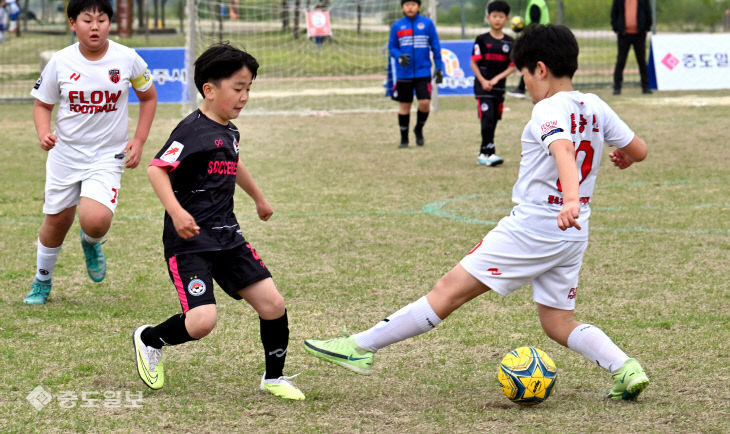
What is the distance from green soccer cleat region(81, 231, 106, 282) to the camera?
6023 mm

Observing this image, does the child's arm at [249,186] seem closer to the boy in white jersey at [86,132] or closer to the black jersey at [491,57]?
the boy in white jersey at [86,132]

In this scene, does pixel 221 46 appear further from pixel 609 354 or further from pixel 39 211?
pixel 39 211

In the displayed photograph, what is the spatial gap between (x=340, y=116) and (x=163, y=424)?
1321cm

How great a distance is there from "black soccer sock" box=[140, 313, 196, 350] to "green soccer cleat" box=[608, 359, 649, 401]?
5.74 ft

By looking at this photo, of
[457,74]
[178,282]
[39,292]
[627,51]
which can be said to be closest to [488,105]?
[39,292]

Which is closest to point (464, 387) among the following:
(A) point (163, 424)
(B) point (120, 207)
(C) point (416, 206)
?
(A) point (163, 424)

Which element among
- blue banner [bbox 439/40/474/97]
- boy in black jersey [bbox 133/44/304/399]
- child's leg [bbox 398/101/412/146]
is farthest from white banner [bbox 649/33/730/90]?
boy in black jersey [bbox 133/44/304/399]

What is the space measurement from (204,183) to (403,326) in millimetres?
1022

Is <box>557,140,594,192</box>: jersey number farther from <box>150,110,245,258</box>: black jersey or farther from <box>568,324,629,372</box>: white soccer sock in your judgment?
<box>150,110,245,258</box>: black jersey

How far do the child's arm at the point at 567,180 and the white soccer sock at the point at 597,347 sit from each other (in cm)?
54

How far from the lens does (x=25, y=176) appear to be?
10781mm

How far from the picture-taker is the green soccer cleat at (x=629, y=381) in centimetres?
402

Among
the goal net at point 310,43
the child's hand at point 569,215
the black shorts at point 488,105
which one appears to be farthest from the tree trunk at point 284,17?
the child's hand at point 569,215

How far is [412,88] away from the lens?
43.3 ft
